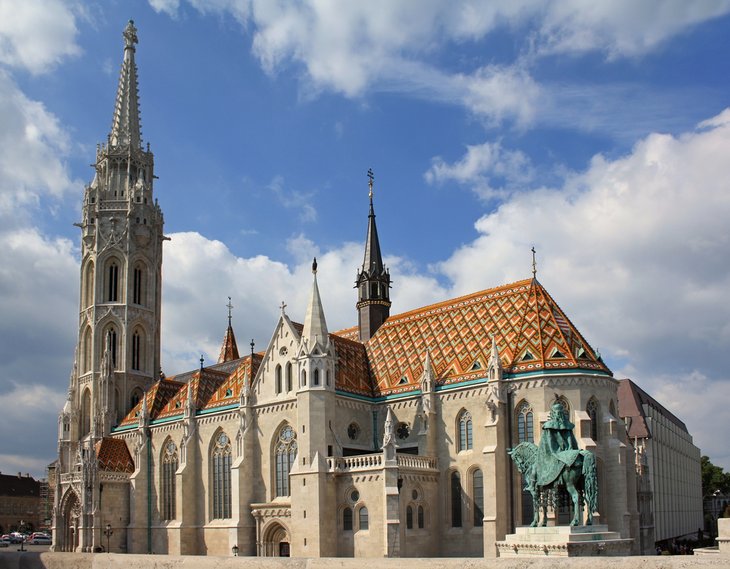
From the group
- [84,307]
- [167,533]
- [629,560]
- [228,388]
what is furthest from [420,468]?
[84,307]

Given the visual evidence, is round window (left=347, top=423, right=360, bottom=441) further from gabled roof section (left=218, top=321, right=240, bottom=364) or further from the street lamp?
gabled roof section (left=218, top=321, right=240, bottom=364)

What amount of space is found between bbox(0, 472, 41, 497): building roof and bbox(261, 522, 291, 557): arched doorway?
77532 millimetres

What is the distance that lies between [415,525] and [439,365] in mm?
9611

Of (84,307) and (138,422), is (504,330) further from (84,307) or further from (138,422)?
(84,307)

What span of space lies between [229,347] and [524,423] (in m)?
47.5

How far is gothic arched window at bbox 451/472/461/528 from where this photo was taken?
43.9 m

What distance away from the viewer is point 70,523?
2280 inches

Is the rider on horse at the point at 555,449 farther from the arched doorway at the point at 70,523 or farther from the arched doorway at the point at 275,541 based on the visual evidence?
the arched doorway at the point at 70,523

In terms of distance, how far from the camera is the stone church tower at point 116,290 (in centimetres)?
6581

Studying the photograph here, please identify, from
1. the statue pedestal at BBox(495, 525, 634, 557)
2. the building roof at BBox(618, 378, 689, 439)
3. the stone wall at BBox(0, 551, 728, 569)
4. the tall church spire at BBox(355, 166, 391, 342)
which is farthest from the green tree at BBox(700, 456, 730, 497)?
the stone wall at BBox(0, 551, 728, 569)

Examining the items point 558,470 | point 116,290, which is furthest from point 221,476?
point 558,470

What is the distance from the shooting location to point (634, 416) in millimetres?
70500

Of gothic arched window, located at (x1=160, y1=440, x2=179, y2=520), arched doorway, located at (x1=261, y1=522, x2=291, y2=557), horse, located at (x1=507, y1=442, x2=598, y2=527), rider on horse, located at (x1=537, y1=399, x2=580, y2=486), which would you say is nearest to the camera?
horse, located at (x1=507, y1=442, x2=598, y2=527)

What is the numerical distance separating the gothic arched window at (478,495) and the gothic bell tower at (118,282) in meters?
31.9
